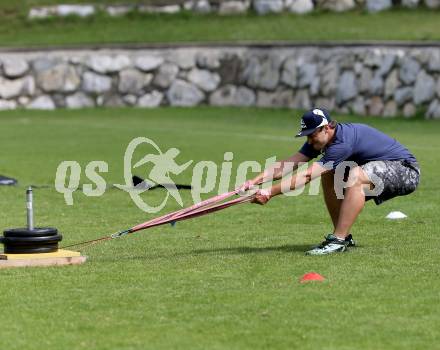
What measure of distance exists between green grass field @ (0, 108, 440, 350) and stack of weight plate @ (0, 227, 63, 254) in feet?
0.98

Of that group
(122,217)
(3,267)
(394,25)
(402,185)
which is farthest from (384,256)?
(394,25)

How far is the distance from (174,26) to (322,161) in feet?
85.5

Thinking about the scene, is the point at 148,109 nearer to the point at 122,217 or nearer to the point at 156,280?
the point at 122,217

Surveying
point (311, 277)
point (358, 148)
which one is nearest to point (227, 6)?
point (358, 148)

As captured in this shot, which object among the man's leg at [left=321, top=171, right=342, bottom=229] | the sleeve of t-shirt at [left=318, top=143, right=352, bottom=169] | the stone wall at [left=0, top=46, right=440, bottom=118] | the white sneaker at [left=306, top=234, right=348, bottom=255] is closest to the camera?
the sleeve of t-shirt at [left=318, top=143, right=352, bottom=169]

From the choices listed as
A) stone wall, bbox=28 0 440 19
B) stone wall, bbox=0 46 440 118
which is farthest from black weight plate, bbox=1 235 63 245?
stone wall, bbox=28 0 440 19

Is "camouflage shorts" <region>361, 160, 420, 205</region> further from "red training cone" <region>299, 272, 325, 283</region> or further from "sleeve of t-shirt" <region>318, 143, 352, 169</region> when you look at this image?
"red training cone" <region>299, 272, 325, 283</region>

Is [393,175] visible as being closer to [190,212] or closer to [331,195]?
[331,195]

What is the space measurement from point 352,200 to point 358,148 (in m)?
0.48

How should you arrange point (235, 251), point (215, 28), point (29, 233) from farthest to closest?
point (215, 28)
point (235, 251)
point (29, 233)

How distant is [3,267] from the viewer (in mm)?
10195

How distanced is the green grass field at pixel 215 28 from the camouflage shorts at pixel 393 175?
19593 millimetres

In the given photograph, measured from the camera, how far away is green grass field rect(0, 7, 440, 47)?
105ft

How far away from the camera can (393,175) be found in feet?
35.6
